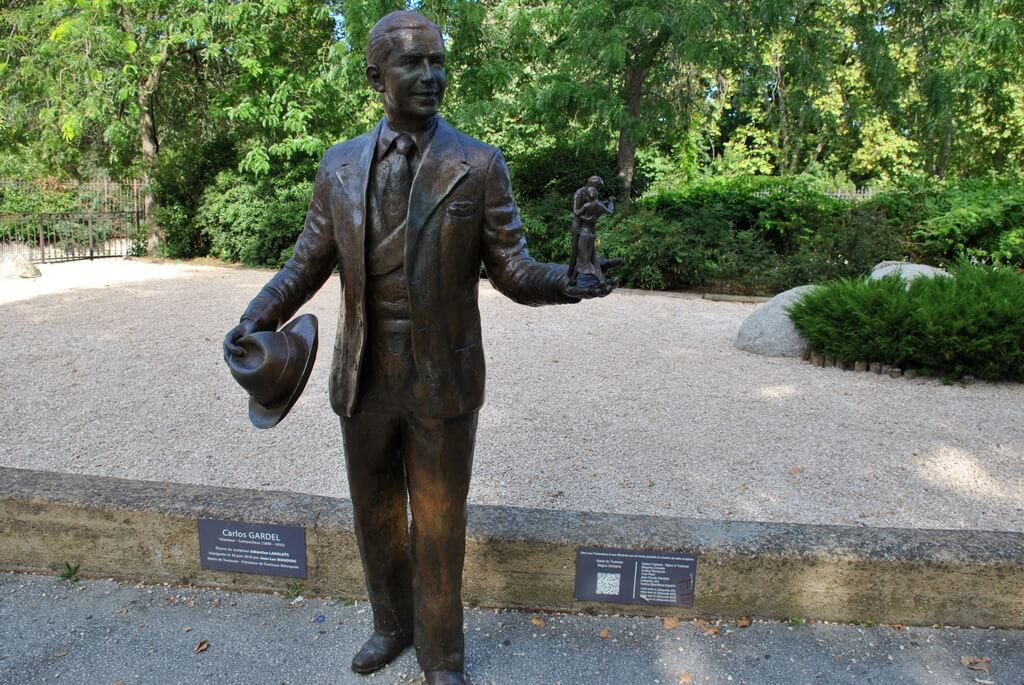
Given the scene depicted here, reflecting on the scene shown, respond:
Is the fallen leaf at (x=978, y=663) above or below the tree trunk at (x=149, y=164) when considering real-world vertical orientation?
below

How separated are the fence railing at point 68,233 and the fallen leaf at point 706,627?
16.5 metres

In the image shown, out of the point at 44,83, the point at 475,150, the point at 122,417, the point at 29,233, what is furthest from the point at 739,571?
the point at 29,233

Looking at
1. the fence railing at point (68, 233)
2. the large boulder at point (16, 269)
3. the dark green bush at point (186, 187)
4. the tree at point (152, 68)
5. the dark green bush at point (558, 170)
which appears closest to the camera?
the large boulder at point (16, 269)

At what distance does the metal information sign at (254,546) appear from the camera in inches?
127

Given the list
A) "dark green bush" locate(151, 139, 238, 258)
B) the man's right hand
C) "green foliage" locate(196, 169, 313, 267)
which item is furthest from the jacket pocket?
"dark green bush" locate(151, 139, 238, 258)

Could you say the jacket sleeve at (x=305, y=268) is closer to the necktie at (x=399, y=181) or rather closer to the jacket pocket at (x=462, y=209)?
the necktie at (x=399, y=181)

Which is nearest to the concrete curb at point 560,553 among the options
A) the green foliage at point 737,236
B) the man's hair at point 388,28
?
the man's hair at point 388,28

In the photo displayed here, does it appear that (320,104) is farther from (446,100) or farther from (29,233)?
(29,233)

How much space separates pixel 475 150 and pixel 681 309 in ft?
29.6

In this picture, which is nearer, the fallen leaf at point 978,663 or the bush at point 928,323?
the fallen leaf at point 978,663

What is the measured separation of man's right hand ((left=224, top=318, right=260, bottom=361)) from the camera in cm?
226

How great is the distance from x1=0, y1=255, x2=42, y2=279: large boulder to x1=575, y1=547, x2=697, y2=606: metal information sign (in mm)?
13458

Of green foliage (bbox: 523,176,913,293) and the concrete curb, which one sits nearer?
the concrete curb

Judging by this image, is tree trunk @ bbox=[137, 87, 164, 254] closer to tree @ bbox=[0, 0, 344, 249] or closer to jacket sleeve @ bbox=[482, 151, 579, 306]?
tree @ bbox=[0, 0, 344, 249]
